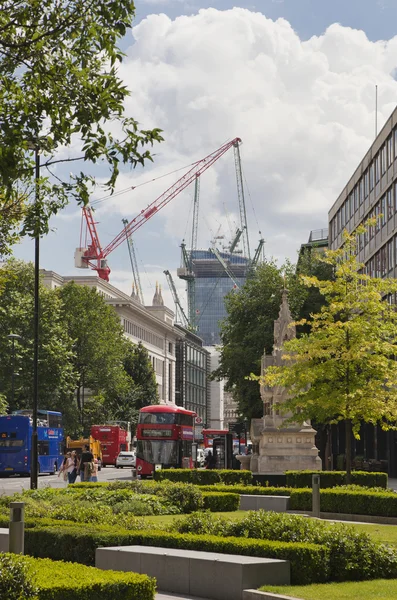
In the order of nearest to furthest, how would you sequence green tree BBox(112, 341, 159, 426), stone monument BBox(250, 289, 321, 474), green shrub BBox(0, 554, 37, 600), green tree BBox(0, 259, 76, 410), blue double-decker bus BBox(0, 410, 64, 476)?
green shrub BBox(0, 554, 37, 600)
stone monument BBox(250, 289, 321, 474)
blue double-decker bus BBox(0, 410, 64, 476)
green tree BBox(0, 259, 76, 410)
green tree BBox(112, 341, 159, 426)

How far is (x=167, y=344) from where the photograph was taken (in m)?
174

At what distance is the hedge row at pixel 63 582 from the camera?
8977mm

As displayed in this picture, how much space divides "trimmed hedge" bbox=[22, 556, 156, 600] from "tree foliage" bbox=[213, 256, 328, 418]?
5129 cm

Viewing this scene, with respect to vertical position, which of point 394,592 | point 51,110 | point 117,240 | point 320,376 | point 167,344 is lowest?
point 394,592

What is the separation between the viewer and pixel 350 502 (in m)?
25.8

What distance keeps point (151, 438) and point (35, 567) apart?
47.7 metres

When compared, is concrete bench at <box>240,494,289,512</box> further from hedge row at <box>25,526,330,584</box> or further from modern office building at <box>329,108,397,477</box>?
modern office building at <box>329,108,397,477</box>

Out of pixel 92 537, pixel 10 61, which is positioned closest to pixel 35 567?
pixel 92 537

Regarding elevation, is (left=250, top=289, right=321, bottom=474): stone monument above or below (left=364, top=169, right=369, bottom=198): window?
below

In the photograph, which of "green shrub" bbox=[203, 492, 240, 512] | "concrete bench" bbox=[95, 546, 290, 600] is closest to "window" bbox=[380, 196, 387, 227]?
"green shrub" bbox=[203, 492, 240, 512]

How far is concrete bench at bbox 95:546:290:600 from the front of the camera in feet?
41.6

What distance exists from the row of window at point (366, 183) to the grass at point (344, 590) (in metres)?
45.1

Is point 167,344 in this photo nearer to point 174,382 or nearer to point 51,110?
point 174,382

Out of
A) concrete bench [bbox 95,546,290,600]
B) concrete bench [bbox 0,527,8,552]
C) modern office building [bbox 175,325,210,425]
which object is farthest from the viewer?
modern office building [bbox 175,325,210,425]
